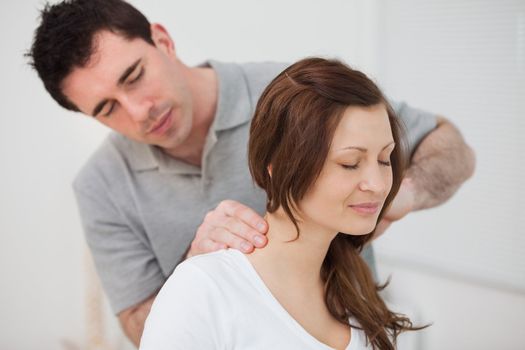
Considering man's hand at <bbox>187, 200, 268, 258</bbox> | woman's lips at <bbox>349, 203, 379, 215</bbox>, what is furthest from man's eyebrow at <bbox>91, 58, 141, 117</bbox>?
woman's lips at <bbox>349, 203, 379, 215</bbox>

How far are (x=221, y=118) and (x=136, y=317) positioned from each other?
1.86 feet

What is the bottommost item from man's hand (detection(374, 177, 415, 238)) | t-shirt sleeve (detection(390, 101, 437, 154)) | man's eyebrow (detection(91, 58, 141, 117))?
man's hand (detection(374, 177, 415, 238))

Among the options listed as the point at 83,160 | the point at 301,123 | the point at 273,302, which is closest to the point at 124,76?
the point at 301,123

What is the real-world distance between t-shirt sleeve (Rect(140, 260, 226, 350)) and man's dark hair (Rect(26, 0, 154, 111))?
584 millimetres

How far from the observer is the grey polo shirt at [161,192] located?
1.43m

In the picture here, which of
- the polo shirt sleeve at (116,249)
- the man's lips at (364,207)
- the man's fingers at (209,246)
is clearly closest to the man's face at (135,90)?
the polo shirt sleeve at (116,249)

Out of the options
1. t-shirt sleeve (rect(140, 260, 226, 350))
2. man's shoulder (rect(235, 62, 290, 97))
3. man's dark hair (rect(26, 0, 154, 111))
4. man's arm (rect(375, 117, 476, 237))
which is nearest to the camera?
t-shirt sleeve (rect(140, 260, 226, 350))

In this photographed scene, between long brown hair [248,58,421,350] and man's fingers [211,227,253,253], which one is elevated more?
long brown hair [248,58,421,350]

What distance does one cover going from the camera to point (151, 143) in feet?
4.57

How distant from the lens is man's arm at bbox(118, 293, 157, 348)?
1449mm

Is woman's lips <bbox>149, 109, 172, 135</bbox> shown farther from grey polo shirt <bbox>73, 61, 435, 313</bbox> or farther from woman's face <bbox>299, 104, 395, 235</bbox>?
woman's face <bbox>299, 104, 395, 235</bbox>

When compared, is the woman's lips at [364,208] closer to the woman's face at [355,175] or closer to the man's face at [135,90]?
the woman's face at [355,175]

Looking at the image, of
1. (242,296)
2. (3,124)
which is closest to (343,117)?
(242,296)

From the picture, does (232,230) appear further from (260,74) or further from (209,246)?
(260,74)
